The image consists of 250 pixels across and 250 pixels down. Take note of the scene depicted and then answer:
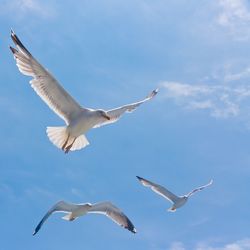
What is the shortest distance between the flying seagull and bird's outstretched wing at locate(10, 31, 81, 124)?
2.43 m

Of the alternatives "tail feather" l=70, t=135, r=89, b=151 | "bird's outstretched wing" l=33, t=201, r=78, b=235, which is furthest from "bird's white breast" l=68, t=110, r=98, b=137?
"bird's outstretched wing" l=33, t=201, r=78, b=235

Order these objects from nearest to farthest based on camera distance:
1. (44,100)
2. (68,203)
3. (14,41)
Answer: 1. (14,41)
2. (44,100)
3. (68,203)

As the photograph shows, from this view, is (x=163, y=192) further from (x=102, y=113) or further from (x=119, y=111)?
(x=102, y=113)

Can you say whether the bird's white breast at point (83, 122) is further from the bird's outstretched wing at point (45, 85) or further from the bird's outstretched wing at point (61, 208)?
the bird's outstretched wing at point (61, 208)

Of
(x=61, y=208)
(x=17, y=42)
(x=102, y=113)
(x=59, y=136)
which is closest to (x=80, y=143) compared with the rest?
(x=59, y=136)

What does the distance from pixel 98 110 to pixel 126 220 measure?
3.45 m

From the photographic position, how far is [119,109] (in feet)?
62.7

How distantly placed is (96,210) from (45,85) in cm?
438

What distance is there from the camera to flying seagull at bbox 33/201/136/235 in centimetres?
1888

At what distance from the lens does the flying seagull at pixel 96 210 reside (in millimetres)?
18875

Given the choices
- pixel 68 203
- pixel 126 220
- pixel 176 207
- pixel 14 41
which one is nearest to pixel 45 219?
pixel 68 203

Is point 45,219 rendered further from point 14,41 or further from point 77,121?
point 14,41

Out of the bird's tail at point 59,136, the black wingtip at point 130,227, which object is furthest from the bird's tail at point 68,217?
the bird's tail at point 59,136

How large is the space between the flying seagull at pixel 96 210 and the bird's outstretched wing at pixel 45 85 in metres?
2.43
